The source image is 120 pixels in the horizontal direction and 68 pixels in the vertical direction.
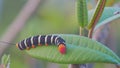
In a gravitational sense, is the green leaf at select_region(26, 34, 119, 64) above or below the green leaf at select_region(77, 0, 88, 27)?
below

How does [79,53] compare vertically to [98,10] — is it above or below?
below

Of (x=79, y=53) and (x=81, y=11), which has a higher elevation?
(x=81, y=11)

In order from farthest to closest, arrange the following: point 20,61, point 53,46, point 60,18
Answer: point 60,18 → point 20,61 → point 53,46

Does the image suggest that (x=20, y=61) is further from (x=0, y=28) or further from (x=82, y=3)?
(x=82, y=3)

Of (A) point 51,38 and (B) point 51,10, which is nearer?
(A) point 51,38

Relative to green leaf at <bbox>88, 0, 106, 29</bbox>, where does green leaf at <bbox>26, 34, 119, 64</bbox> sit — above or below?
below

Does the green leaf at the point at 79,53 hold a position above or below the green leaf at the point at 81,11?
below

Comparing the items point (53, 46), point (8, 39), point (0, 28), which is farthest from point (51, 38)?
point (0, 28)

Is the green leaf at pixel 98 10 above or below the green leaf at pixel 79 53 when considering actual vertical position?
above
